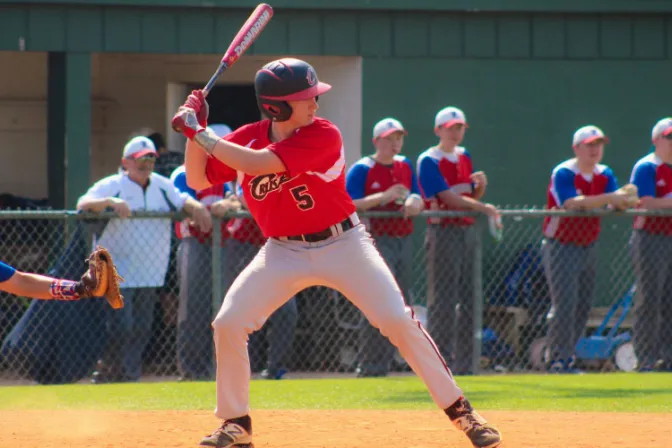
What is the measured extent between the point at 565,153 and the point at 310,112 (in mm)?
7456

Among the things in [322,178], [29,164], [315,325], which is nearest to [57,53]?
[29,164]

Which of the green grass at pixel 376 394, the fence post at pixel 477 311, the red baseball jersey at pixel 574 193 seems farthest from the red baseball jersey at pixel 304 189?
the red baseball jersey at pixel 574 193

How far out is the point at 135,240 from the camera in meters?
9.52

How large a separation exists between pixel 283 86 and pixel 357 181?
14.2ft

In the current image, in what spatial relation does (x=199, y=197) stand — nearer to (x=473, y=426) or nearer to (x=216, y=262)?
(x=216, y=262)

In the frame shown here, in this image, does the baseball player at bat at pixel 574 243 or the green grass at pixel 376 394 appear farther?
the baseball player at bat at pixel 574 243

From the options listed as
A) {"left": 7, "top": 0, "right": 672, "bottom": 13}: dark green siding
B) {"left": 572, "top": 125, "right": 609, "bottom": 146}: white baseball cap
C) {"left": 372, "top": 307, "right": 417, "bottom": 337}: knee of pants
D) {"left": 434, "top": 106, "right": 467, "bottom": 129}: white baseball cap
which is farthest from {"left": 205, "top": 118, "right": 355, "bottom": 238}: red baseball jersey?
{"left": 7, "top": 0, "right": 672, "bottom": 13}: dark green siding

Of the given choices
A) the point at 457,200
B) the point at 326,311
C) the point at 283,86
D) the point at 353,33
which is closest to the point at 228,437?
the point at 283,86

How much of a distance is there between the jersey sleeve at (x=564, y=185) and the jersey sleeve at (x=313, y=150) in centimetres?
465

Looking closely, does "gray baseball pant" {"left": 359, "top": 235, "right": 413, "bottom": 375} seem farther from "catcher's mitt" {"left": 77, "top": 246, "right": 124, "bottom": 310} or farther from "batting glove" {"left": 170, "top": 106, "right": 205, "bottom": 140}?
"batting glove" {"left": 170, "top": 106, "right": 205, "bottom": 140}

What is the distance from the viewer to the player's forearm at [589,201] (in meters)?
9.74

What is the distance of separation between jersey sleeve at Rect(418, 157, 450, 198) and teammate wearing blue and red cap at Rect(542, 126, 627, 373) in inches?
39.9

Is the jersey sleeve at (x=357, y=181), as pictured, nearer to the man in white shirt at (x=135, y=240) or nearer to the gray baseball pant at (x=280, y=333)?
the gray baseball pant at (x=280, y=333)

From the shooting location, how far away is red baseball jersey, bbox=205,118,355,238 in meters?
5.55
